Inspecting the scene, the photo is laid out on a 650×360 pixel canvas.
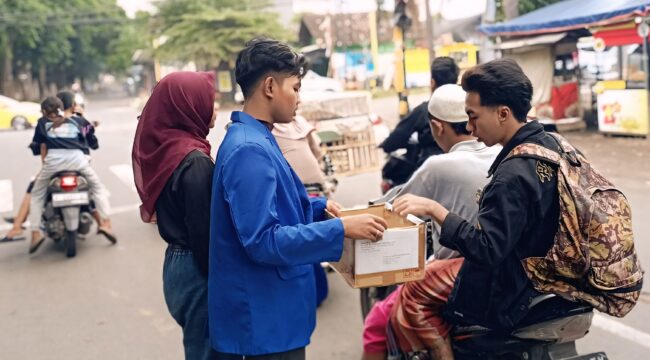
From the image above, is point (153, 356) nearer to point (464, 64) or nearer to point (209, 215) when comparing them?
point (209, 215)

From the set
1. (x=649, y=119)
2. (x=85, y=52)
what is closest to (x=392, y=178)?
(x=649, y=119)

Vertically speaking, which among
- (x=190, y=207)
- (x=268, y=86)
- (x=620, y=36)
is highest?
(x=620, y=36)

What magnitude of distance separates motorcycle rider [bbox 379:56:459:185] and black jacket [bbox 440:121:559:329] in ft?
8.69

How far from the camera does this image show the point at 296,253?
87.3 inches

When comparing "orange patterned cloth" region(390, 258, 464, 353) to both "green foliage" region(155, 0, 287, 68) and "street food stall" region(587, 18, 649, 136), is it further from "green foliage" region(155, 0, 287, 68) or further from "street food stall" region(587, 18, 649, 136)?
"green foliage" region(155, 0, 287, 68)

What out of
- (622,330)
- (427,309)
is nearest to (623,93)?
(622,330)

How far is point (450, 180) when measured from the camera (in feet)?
9.99

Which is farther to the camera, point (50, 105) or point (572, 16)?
point (572, 16)

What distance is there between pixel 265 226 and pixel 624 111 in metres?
13.2

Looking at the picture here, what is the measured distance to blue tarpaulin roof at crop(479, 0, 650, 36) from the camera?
42.8 feet

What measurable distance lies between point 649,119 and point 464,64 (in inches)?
452

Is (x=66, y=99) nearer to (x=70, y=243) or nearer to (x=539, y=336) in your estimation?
(x=70, y=243)

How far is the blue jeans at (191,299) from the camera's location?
2748 mm

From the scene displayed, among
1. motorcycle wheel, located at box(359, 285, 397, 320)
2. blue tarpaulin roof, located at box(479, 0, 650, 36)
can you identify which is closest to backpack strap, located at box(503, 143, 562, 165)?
motorcycle wheel, located at box(359, 285, 397, 320)
